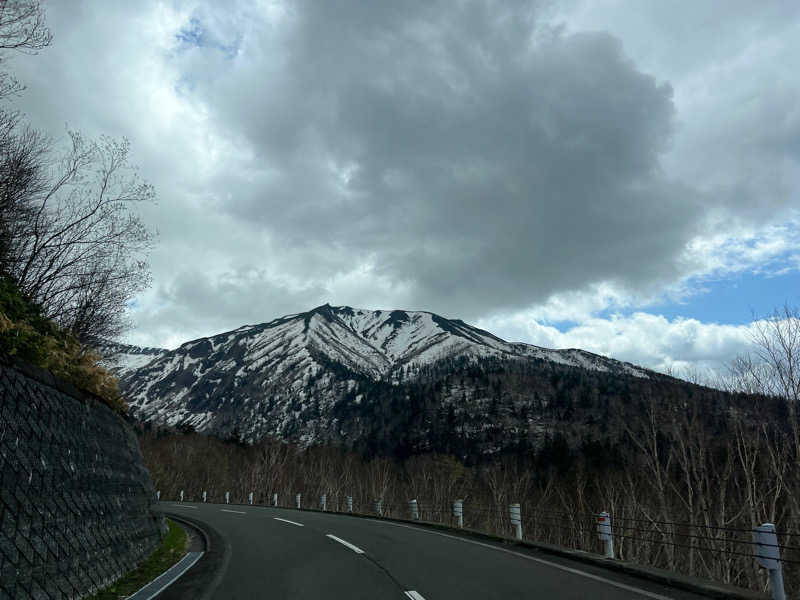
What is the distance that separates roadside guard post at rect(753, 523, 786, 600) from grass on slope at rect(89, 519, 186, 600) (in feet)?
26.5

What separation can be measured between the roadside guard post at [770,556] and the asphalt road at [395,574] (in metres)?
0.99

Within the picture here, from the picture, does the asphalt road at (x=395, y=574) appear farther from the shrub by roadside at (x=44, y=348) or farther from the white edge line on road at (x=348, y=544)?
the shrub by roadside at (x=44, y=348)

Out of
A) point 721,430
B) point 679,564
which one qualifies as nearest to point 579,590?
point 721,430

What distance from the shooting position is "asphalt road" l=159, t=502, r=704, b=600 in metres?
6.95

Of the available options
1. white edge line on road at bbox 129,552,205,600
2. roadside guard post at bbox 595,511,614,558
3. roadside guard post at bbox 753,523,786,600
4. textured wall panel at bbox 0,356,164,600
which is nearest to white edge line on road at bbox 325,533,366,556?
white edge line on road at bbox 129,552,205,600

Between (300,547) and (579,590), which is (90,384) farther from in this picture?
(579,590)

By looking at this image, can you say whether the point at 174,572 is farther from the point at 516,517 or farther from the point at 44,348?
the point at 516,517

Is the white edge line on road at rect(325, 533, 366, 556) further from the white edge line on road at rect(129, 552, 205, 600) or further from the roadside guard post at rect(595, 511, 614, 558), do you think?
the roadside guard post at rect(595, 511, 614, 558)

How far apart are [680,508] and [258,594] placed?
57.0m

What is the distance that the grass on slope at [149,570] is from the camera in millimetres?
7062

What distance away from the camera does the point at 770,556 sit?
6.09 meters

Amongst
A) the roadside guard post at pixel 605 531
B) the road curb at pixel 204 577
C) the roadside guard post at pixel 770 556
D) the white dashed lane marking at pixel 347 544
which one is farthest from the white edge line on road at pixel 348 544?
the roadside guard post at pixel 770 556

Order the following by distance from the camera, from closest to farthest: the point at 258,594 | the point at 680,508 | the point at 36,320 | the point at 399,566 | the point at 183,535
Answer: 1. the point at 258,594
2. the point at 399,566
3. the point at 36,320
4. the point at 183,535
5. the point at 680,508

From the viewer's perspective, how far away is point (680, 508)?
Answer: 52250mm
